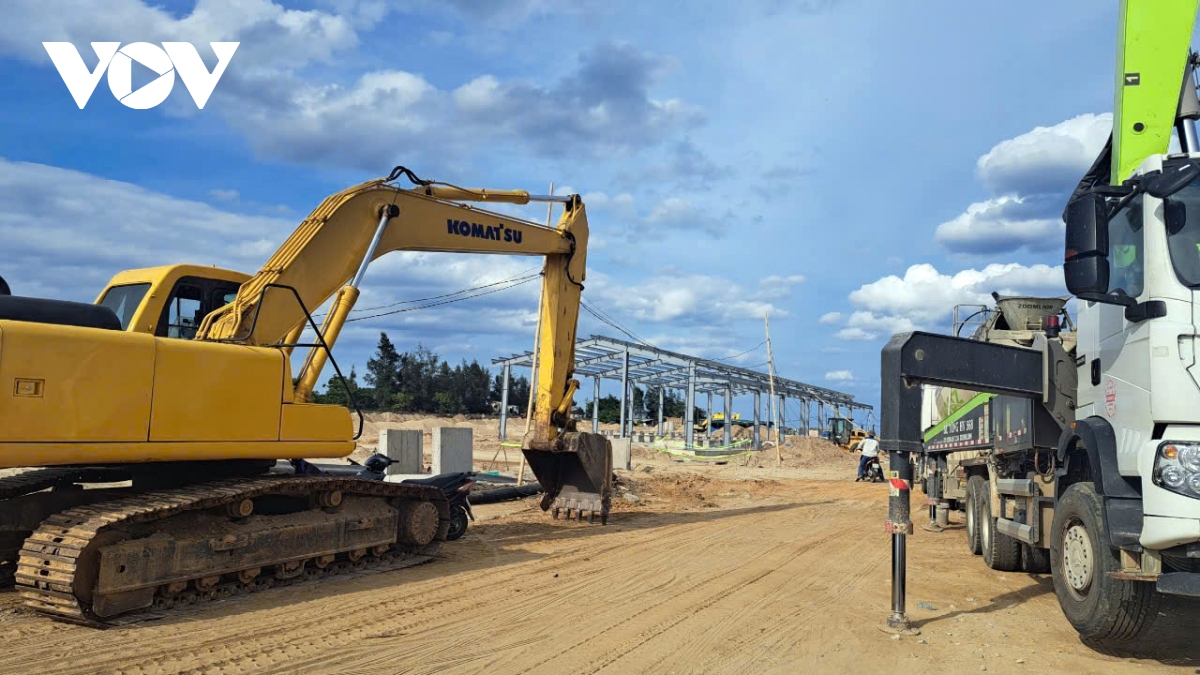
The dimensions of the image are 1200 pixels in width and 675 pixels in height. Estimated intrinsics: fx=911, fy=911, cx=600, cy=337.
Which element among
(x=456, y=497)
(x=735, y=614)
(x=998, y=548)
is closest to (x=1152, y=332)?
(x=735, y=614)

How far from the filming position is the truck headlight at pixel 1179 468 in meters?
5.41

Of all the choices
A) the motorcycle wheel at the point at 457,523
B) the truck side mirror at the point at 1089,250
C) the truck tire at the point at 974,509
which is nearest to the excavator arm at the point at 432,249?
the motorcycle wheel at the point at 457,523

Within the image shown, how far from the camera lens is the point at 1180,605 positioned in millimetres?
6059

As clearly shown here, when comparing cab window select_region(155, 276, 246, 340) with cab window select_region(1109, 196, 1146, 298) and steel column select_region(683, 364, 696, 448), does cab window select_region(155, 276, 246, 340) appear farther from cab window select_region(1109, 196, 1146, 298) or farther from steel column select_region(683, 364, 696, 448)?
steel column select_region(683, 364, 696, 448)

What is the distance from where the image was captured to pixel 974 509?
11.8 meters

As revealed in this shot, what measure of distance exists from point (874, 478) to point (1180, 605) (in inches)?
988

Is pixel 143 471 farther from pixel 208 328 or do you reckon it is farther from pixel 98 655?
pixel 98 655

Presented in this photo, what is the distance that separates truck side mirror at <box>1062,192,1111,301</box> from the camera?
19.5 feet

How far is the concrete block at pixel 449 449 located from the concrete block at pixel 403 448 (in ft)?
1.90

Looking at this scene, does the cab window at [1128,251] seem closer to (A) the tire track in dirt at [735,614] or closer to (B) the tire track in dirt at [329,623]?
(A) the tire track in dirt at [735,614]

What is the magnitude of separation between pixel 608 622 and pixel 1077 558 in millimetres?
3553

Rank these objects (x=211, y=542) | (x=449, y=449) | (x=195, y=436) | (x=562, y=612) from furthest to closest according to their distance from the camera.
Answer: (x=449, y=449), (x=195, y=436), (x=211, y=542), (x=562, y=612)

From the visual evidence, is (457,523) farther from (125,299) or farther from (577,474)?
(125,299)

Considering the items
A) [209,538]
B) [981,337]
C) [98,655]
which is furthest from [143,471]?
[981,337]
